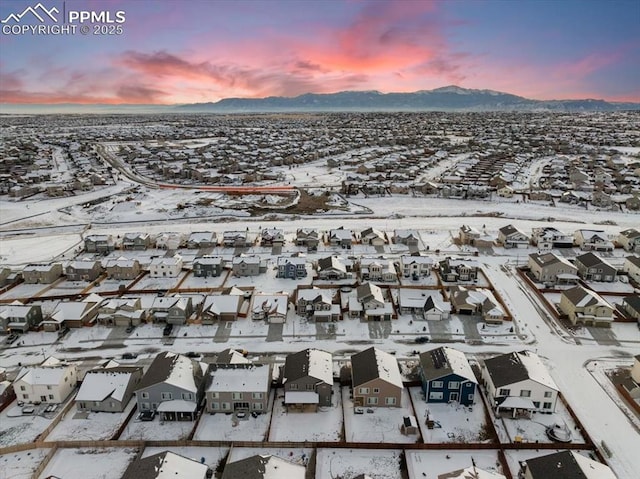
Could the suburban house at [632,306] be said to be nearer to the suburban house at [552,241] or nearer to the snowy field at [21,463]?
the suburban house at [552,241]

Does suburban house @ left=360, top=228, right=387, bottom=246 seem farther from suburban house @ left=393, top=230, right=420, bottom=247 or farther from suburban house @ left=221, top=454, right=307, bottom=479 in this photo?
suburban house @ left=221, top=454, right=307, bottom=479

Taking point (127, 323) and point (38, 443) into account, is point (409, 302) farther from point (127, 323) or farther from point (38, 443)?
point (38, 443)

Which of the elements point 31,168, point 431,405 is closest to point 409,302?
point 431,405

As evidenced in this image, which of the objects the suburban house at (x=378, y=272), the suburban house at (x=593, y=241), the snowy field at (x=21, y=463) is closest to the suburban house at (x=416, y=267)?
the suburban house at (x=378, y=272)

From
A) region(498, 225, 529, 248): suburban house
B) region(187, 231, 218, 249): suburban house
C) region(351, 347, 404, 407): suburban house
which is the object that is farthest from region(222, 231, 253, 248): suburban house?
region(498, 225, 529, 248): suburban house

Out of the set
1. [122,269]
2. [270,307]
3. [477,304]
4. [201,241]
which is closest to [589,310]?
[477,304]

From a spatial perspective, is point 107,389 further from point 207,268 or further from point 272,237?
point 272,237
